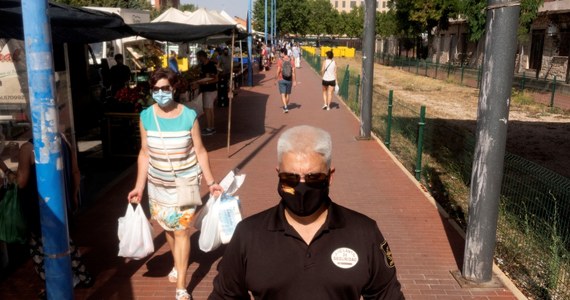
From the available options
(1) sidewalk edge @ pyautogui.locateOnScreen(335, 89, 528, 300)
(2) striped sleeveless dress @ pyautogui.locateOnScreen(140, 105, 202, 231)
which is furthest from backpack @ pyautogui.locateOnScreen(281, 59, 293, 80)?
(2) striped sleeveless dress @ pyautogui.locateOnScreen(140, 105, 202, 231)

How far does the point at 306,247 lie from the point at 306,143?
414 millimetres

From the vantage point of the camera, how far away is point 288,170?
88.0 inches

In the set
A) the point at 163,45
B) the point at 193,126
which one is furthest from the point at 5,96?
the point at 163,45

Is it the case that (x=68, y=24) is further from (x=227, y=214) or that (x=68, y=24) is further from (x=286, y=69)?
(x=286, y=69)

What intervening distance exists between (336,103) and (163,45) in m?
13.5

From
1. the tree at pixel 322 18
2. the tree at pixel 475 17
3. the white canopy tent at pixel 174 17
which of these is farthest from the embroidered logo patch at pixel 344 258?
the tree at pixel 322 18

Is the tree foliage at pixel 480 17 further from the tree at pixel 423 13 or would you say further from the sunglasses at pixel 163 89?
the sunglasses at pixel 163 89

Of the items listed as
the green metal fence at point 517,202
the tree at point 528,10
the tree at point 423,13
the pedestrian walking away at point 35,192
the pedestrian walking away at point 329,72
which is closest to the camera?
the pedestrian walking away at point 35,192

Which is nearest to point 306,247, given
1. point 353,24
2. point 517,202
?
point 517,202

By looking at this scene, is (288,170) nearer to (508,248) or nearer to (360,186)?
(508,248)

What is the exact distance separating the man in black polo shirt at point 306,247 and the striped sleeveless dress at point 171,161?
2.07m

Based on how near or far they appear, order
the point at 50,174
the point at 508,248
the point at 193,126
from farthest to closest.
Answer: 1. the point at 508,248
2. the point at 193,126
3. the point at 50,174

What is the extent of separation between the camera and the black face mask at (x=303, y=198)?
7.17ft

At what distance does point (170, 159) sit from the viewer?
167 inches
